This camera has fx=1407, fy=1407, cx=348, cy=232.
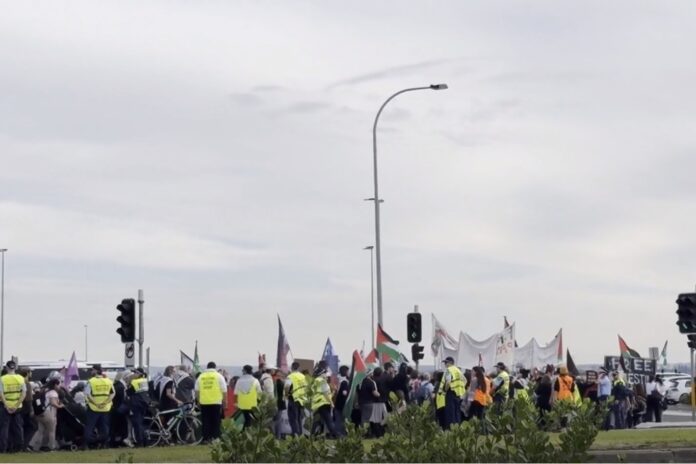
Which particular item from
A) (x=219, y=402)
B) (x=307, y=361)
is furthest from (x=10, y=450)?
(x=307, y=361)

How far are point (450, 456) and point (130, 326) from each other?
18.2 meters

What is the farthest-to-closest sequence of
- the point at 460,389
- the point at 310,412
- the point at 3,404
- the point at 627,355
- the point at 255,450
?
1. the point at 627,355
2. the point at 460,389
3. the point at 3,404
4. the point at 310,412
5. the point at 255,450

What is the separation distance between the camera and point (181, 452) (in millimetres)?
25469

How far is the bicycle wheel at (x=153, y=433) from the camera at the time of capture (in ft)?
92.8

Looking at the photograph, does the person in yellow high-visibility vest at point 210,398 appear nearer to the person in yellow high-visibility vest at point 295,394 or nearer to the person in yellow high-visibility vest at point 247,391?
the person in yellow high-visibility vest at point 247,391

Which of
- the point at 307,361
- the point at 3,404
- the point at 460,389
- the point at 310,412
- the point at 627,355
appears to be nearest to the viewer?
the point at 310,412

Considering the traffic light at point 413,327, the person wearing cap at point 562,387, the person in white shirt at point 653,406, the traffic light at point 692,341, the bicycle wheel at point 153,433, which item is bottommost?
the bicycle wheel at point 153,433

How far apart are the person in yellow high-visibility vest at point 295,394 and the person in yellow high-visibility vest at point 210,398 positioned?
55.4 inches

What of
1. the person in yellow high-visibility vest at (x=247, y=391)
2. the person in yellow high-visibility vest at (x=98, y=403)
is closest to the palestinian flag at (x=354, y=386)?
the person in yellow high-visibility vest at (x=247, y=391)

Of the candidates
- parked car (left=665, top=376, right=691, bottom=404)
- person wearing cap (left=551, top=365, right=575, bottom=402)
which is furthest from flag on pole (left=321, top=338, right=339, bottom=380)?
parked car (left=665, top=376, right=691, bottom=404)

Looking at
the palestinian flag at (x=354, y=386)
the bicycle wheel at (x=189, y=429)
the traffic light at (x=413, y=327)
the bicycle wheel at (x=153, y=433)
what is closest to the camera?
the bicycle wheel at (x=153, y=433)

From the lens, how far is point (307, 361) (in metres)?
38.3

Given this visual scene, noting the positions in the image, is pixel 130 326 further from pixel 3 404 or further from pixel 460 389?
pixel 460 389

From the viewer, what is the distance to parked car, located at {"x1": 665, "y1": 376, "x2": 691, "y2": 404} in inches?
2526
